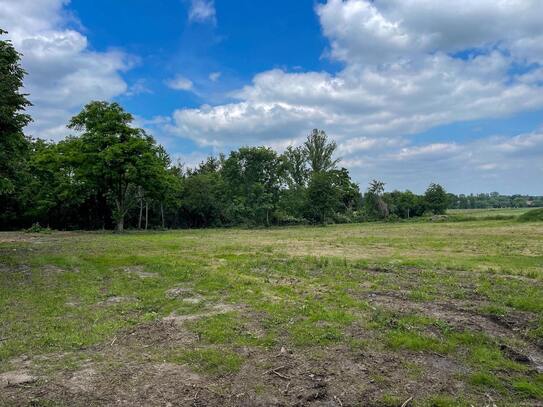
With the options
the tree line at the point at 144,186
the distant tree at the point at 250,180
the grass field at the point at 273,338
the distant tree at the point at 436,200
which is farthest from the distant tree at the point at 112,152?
the distant tree at the point at 436,200

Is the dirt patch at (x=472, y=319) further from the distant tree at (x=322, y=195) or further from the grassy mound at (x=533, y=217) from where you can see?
the grassy mound at (x=533, y=217)

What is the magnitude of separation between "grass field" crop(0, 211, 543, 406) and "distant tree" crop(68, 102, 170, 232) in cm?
2323

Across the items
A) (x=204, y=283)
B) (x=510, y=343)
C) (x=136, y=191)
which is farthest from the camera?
(x=136, y=191)

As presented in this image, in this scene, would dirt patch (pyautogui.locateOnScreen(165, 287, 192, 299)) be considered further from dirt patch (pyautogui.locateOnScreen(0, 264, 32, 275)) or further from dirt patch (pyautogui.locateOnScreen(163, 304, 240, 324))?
dirt patch (pyautogui.locateOnScreen(0, 264, 32, 275))

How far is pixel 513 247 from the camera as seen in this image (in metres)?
20.5

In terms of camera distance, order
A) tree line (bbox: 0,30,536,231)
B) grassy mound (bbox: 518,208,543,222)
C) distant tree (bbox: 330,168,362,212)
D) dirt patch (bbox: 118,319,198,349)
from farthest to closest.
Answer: distant tree (bbox: 330,168,362,212), grassy mound (bbox: 518,208,543,222), tree line (bbox: 0,30,536,231), dirt patch (bbox: 118,319,198,349)

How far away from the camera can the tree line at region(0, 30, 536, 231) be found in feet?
107

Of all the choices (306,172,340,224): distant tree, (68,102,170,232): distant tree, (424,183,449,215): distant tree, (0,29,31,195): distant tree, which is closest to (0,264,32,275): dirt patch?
(0,29,31,195): distant tree

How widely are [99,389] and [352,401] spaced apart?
3.14m

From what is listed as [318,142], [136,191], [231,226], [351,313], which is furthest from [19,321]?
[318,142]

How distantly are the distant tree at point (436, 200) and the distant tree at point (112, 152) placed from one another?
51737 mm

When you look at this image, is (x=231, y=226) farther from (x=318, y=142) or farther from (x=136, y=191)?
(x=318, y=142)

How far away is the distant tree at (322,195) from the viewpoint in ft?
182

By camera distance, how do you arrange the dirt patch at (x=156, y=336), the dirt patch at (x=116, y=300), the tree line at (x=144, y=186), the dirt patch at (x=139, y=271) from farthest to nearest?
the tree line at (x=144, y=186)
the dirt patch at (x=139, y=271)
the dirt patch at (x=116, y=300)
the dirt patch at (x=156, y=336)
